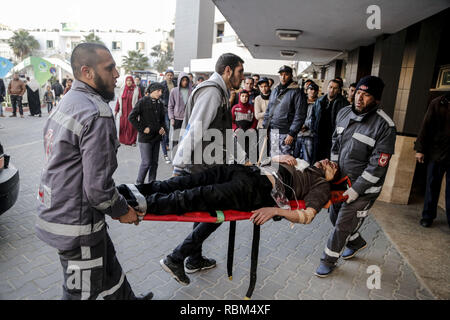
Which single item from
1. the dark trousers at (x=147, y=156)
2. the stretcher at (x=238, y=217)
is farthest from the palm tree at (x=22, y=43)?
the stretcher at (x=238, y=217)

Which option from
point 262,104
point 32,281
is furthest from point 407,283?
point 262,104

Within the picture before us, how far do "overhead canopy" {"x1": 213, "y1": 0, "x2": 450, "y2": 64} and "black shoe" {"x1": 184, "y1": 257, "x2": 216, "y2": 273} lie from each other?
Result: 340cm

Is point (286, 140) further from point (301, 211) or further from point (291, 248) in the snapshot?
point (301, 211)

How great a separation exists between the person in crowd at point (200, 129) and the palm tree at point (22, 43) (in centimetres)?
7866

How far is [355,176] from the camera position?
3.34 m

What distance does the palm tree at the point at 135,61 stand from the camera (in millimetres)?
61188

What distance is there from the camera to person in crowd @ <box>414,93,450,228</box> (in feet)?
14.5

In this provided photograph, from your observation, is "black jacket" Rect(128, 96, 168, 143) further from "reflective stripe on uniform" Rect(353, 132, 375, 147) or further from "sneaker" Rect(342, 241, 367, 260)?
"sneaker" Rect(342, 241, 367, 260)

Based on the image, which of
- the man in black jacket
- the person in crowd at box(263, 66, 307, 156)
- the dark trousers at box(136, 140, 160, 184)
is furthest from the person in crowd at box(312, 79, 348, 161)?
the dark trousers at box(136, 140, 160, 184)

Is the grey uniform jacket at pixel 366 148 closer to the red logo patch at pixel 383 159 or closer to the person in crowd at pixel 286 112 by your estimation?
the red logo patch at pixel 383 159

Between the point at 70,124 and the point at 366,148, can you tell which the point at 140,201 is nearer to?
the point at 70,124
